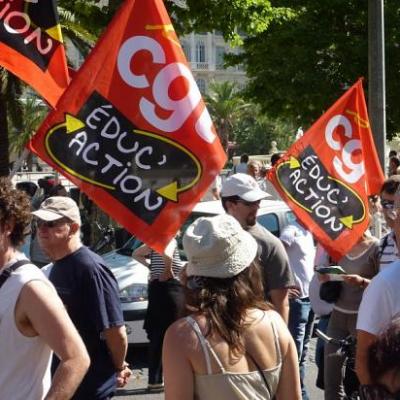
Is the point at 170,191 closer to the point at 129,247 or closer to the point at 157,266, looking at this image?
the point at 157,266

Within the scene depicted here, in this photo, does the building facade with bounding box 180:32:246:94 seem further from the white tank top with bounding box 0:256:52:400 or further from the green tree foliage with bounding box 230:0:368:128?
the white tank top with bounding box 0:256:52:400

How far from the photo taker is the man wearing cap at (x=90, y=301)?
14.9 ft

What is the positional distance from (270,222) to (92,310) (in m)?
5.76

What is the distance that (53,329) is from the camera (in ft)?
11.2

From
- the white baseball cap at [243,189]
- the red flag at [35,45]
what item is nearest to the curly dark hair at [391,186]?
the white baseball cap at [243,189]

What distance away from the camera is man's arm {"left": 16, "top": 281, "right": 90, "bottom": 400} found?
3.40 meters

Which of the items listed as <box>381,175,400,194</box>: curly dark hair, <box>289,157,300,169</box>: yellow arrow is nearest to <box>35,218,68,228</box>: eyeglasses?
<box>381,175,400,194</box>: curly dark hair

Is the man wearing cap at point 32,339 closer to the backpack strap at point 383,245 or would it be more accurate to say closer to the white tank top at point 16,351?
the white tank top at point 16,351

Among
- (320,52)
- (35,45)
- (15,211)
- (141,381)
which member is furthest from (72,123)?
(320,52)

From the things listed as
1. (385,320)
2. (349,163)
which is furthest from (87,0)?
(385,320)

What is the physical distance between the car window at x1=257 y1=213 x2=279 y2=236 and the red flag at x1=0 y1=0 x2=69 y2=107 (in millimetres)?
4743

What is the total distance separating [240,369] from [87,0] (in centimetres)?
1483

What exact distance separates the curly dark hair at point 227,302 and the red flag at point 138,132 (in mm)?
1719

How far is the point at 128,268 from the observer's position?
9672mm
